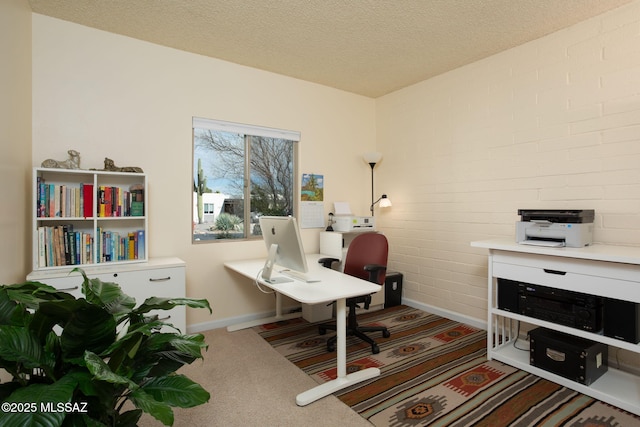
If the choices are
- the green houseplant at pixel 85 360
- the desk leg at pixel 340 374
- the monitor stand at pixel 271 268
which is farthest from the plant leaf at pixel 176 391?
the monitor stand at pixel 271 268

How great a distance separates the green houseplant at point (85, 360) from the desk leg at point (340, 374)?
1167mm

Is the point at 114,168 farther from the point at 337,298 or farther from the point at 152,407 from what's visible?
the point at 152,407

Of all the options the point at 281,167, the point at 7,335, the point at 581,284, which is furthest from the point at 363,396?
the point at 281,167

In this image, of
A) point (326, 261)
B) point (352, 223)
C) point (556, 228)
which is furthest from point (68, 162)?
point (556, 228)

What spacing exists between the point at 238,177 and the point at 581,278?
3.11 m

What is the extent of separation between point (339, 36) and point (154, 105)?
179cm

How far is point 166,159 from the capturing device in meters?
3.22

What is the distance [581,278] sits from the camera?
2.25m

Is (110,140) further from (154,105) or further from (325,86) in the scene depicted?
(325,86)

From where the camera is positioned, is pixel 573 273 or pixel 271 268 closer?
pixel 573 273

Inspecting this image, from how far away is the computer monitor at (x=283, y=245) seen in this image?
7.80 feet

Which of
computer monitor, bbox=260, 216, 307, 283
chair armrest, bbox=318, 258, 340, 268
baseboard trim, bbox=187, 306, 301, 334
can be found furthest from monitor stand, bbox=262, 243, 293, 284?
baseboard trim, bbox=187, 306, 301, 334

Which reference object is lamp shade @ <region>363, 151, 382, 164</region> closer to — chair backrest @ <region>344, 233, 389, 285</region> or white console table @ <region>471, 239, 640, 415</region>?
chair backrest @ <region>344, 233, 389, 285</region>

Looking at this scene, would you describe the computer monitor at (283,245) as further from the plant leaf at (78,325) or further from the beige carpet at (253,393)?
the plant leaf at (78,325)
